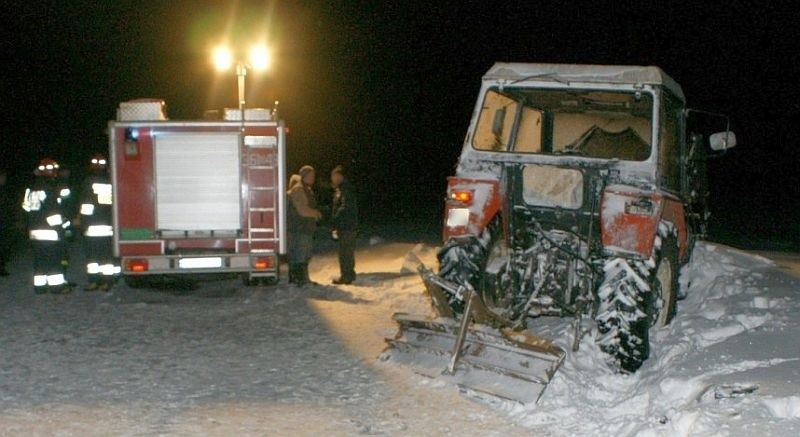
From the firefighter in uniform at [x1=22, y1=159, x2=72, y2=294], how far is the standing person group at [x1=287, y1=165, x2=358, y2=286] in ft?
10.0

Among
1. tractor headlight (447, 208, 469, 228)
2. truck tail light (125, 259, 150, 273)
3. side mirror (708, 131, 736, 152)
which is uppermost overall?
side mirror (708, 131, 736, 152)

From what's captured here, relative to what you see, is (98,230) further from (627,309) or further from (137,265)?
(627,309)

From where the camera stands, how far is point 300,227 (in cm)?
1307

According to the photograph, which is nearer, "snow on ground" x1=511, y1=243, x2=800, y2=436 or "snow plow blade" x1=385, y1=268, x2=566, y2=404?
"snow on ground" x1=511, y1=243, x2=800, y2=436

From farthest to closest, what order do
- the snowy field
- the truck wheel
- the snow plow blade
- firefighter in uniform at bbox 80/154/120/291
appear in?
firefighter in uniform at bbox 80/154/120/291, the truck wheel, the snow plow blade, the snowy field

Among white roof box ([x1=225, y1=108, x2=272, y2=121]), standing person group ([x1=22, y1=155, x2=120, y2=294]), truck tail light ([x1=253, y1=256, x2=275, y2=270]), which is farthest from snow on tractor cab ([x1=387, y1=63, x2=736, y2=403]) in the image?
standing person group ([x1=22, y1=155, x2=120, y2=294])

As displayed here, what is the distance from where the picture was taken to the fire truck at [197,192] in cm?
1152

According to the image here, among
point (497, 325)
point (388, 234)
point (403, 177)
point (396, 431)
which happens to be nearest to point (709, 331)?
point (497, 325)

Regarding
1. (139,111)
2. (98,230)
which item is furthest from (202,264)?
(139,111)

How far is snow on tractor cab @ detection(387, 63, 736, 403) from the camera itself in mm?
7453

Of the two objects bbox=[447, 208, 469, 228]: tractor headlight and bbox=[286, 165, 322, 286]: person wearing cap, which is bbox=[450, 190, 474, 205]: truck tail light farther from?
bbox=[286, 165, 322, 286]: person wearing cap

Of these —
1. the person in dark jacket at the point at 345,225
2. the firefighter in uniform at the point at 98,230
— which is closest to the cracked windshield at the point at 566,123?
the person in dark jacket at the point at 345,225

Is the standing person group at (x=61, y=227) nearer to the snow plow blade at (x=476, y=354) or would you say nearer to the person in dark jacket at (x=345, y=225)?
the person in dark jacket at (x=345, y=225)

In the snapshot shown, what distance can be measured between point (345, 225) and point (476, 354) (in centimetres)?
636
